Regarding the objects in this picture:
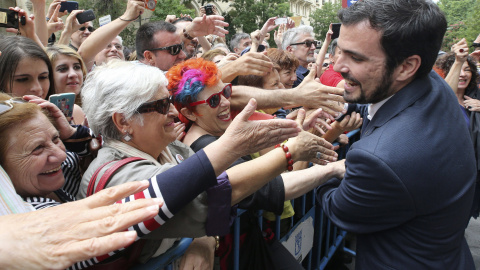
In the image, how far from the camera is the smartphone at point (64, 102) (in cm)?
185

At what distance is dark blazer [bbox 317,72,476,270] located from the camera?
1.48 meters

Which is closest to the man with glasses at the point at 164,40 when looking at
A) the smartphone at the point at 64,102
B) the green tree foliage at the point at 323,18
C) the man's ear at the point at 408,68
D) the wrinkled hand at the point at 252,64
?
the wrinkled hand at the point at 252,64

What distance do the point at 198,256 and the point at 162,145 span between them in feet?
2.07

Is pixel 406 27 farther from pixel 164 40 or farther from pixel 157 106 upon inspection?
pixel 164 40

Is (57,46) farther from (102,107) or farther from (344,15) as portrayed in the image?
(344,15)

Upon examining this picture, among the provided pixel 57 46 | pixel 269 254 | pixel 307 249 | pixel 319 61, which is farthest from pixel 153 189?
pixel 319 61

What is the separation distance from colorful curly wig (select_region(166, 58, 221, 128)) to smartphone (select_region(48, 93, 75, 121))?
0.67m

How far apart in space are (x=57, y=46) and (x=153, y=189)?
244 cm

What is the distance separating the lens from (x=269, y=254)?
212cm

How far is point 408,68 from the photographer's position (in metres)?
1.66

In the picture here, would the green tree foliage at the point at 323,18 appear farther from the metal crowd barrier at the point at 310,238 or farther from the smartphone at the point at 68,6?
the metal crowd barrier at the point at 310,238

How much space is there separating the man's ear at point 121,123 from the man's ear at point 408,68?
142cm

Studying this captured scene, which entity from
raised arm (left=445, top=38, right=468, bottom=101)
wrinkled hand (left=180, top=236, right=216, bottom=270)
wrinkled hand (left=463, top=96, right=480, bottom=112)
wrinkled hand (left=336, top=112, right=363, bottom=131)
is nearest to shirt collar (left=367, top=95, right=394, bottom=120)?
wrinkled hand (left=336, top=112, right=363, bottom=131)

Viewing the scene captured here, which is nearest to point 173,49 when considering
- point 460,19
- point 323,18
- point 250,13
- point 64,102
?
point 64,102
